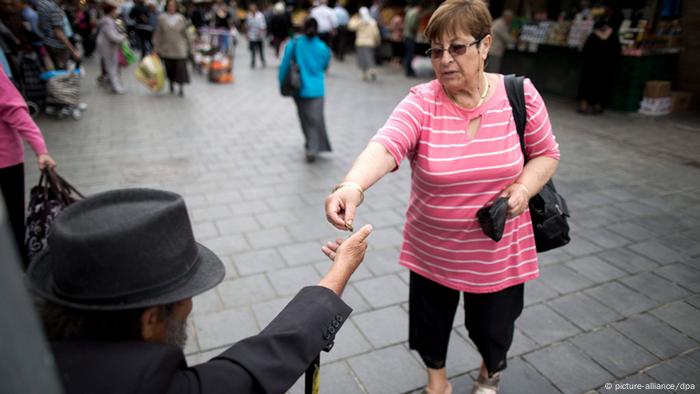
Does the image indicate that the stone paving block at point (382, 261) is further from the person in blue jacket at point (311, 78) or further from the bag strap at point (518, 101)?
the person in blue jacket at point (311, 78)

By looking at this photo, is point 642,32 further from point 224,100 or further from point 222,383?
point 222,383

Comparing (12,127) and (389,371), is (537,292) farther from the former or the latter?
(12,127)

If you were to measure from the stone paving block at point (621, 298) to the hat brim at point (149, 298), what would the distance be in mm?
3024

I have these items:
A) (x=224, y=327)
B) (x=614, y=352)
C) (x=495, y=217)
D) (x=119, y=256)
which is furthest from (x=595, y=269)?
(x=119, y=256)

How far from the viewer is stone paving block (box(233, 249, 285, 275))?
384 centimetres

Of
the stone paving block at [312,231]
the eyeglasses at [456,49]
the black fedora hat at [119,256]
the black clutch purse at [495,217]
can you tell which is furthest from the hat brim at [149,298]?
the stone paving block at [312,231]

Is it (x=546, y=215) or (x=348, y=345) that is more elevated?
(x=546, y=215)

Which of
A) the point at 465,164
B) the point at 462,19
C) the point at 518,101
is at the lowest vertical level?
the point at 465,164

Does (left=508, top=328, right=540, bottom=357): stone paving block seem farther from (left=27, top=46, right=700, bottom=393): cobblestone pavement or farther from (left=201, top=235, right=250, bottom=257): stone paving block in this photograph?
(left=201, top=235, right=250, bottom=257): stone paving block

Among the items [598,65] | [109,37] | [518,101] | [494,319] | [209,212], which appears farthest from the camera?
[109,37]

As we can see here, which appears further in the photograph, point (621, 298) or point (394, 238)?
point (394, 238)

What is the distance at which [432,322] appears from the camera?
2.35 meters

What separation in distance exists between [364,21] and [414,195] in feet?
38.4

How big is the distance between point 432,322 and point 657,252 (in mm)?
2780
